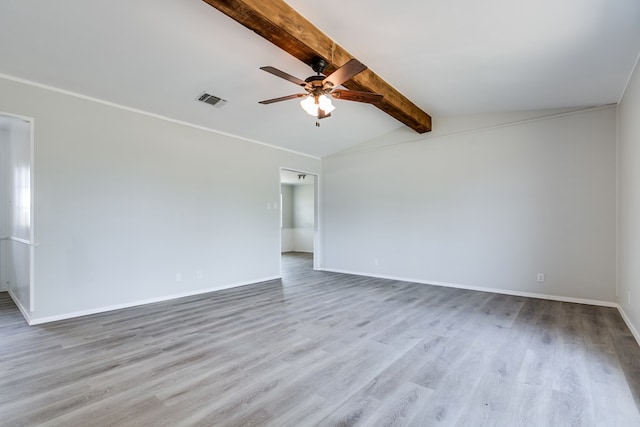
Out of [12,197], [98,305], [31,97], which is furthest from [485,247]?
[12,197]

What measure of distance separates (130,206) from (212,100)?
1.80 meters

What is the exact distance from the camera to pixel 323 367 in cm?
248

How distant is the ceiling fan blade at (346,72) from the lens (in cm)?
255

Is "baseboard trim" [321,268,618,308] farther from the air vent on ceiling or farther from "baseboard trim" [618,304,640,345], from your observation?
the air vent on ceiling

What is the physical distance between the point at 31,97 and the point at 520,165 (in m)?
6.40

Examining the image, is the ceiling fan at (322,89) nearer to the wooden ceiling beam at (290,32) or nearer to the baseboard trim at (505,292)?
the wooden ceiling beam at (290,32)

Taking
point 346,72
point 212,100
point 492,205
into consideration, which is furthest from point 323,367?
point 492,205

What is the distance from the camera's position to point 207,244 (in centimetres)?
496

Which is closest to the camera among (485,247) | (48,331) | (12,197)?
(48,331)

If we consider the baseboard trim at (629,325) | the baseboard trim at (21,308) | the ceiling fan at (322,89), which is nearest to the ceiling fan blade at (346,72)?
the ceiling fan at (322,89)

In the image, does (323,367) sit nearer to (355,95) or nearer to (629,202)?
(355,95)

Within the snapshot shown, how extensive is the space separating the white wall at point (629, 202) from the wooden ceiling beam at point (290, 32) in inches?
106

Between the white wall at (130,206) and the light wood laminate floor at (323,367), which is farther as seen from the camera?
the white wall at (130,206)

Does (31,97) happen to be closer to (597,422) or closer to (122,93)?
(122,93)
